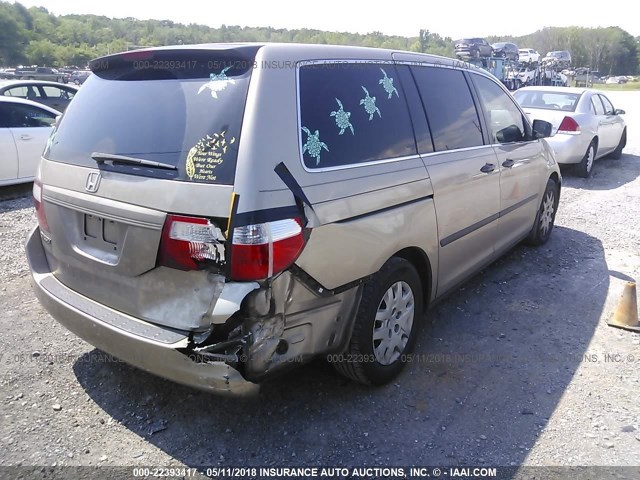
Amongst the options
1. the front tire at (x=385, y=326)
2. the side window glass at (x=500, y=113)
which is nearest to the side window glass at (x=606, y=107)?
the side window glass at (x=500, y=113)

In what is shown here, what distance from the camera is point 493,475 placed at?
2.59m

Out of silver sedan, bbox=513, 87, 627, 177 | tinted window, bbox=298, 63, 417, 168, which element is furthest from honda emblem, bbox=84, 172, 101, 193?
silver sedan, bbox=513, 87, 627, 177

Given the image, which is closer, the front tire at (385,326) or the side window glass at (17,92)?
the front tire at (385,326)

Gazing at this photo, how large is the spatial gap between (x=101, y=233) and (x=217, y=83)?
964mm

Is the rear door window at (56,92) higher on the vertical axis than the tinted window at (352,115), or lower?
lower

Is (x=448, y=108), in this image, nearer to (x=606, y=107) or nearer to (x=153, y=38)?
(x=606, y=107)

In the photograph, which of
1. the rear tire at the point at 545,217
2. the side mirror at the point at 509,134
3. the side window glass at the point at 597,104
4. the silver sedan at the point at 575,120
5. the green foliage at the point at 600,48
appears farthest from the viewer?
the green foliage at the point at 600,48

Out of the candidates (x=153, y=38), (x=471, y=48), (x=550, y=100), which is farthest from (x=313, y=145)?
(x=153, y=38)

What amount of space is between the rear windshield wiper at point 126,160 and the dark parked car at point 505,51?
121 feet

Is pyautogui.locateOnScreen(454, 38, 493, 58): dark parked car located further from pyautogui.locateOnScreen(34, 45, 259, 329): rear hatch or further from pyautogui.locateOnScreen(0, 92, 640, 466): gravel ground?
pyautogui.locateOnScreen(34, 45, 259, 329): rear hatch

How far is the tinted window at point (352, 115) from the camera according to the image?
2.62 meters

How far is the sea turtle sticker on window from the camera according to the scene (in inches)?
91.6

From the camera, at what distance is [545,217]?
19.3 feet

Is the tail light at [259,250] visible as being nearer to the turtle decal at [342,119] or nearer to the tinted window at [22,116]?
the turtle decal at [342,119]
